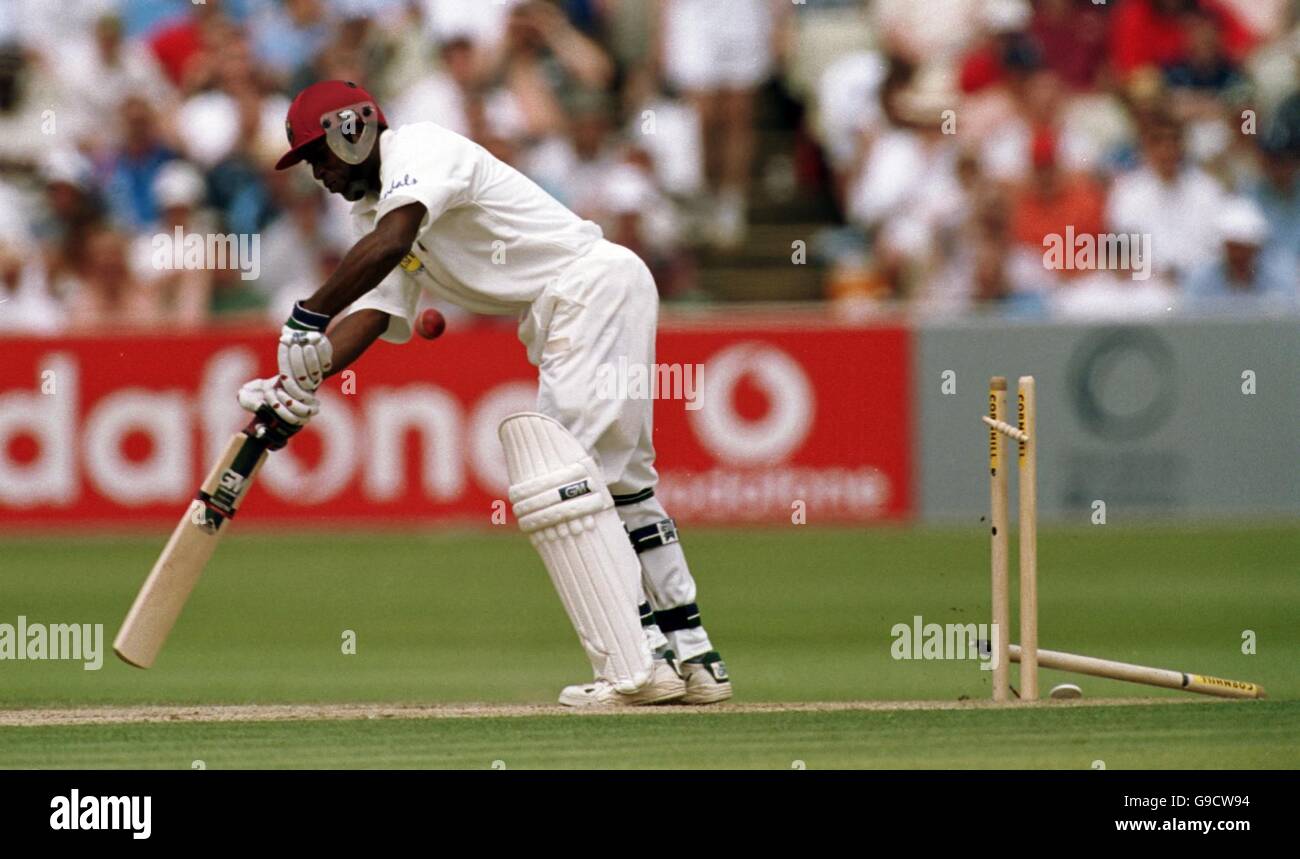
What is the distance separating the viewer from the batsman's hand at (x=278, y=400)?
6672 millimetres

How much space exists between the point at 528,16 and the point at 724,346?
339 centimetres

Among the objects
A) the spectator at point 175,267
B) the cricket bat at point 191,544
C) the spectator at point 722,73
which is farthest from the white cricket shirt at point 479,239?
the spectator at point 722,73

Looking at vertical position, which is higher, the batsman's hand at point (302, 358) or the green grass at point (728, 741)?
the batsman's hand at point (302, 358)

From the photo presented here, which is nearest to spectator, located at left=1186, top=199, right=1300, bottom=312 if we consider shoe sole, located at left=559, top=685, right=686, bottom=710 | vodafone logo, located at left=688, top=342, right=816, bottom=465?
vodafone logo, located at left=688, top=342, right=816, bottom=465

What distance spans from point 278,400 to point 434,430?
258 inches

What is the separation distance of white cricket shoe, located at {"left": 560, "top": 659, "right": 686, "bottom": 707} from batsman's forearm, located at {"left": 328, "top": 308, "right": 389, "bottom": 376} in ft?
3.98

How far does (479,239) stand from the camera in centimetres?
700

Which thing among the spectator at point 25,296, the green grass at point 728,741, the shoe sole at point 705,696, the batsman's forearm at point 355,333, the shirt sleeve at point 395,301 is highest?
the spectator at point 25,296

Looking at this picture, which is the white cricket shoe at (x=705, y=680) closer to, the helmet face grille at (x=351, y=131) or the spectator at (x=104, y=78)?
the helmet face grille at (x=351, y=131)

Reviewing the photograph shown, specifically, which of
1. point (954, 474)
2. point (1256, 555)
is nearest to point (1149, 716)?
point (1256, 555)

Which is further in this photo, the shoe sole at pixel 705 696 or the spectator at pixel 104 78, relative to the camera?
the spectator at pixel 104 78

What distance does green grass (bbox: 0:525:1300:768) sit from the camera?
5.95 metres

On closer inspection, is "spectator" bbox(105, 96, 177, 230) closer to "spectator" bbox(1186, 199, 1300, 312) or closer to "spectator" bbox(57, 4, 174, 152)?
"spectator" bbox(57, 4, 174, 152)

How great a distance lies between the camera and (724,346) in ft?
43.6
